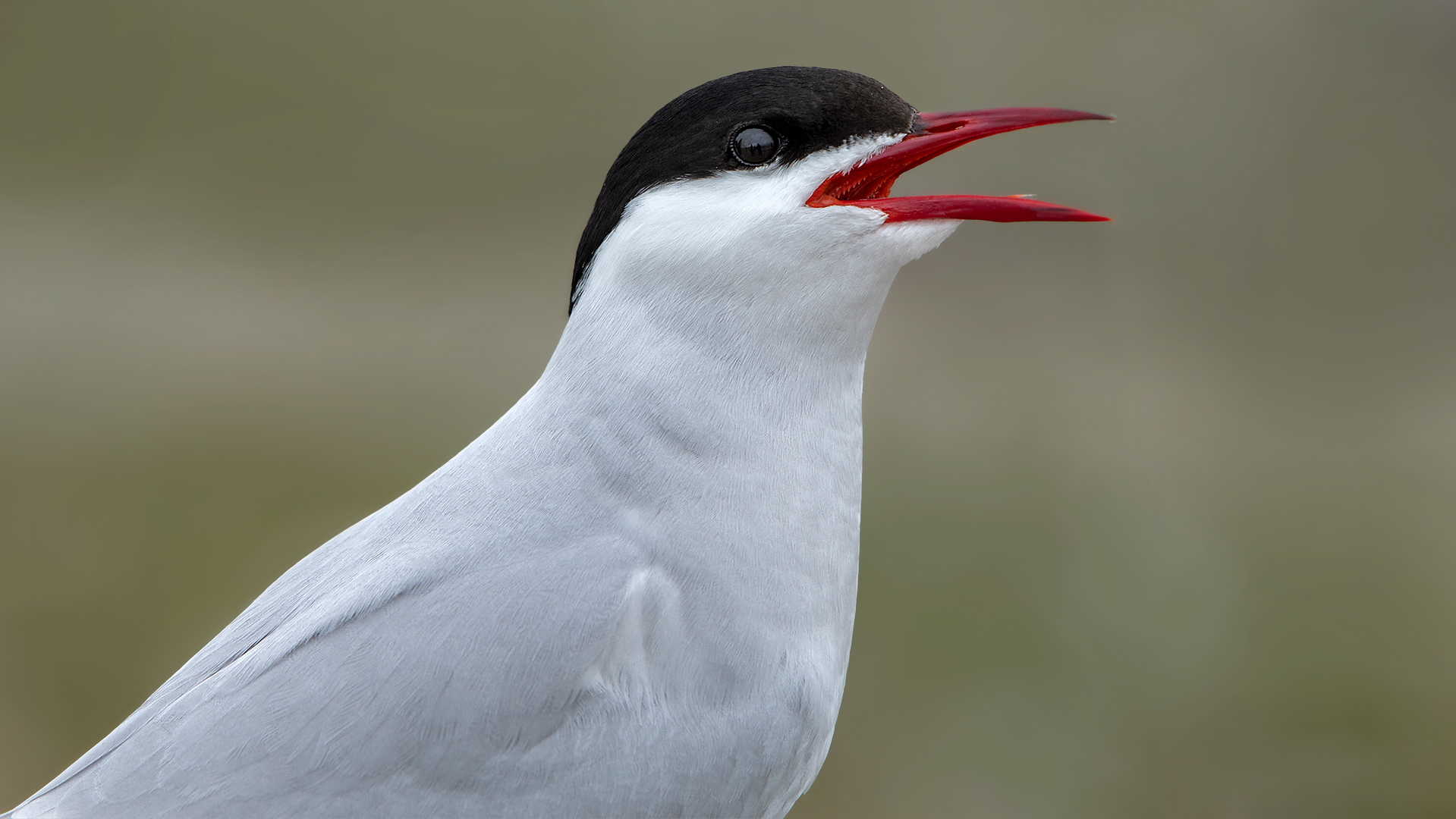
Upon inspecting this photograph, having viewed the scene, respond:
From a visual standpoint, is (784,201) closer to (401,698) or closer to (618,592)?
(618,592)

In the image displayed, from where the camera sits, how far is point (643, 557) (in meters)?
0.93

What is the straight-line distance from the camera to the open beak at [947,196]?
0.88 m

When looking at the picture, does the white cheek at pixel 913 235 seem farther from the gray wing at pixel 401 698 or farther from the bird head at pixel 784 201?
the gray wing at pixel 401 698

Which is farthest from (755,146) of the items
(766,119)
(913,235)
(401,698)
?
(401,698)

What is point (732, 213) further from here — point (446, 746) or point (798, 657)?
point (446, 746)

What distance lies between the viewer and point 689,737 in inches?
34.3

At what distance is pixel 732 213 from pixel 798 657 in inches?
15.6

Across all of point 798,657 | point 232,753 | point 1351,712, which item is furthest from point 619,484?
point 1351,712

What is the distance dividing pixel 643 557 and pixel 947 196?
408mm

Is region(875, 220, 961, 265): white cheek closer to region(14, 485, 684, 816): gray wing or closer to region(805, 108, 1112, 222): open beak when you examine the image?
region(805, 108, 1112, 222): open beak

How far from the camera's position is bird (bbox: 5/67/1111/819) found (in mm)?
847

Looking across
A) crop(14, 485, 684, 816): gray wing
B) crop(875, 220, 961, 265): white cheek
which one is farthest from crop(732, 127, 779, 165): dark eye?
crop(14, 485, 684, 816): gray wing

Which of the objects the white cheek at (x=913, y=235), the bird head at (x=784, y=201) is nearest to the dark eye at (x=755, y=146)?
the bird head at (x=784, y=201)

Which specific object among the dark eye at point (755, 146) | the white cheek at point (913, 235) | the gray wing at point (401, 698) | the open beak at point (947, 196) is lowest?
the gray wing at point (401, 698)
